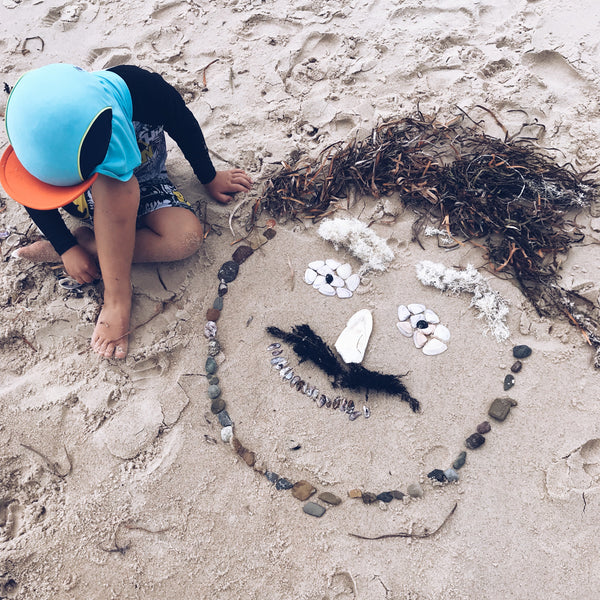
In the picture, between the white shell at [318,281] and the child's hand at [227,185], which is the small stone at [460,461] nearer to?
the white shell at [318,281]

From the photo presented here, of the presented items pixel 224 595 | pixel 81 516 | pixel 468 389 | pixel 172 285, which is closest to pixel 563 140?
pixel 468 389

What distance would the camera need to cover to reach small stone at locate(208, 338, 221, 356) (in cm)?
213

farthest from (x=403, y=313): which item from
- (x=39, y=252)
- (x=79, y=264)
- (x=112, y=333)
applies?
(x=39, y=252)

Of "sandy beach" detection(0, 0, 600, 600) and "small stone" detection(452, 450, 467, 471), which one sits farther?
"small stone" detection(452, 450, 467, 471)

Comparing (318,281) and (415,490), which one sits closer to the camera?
(415,490)

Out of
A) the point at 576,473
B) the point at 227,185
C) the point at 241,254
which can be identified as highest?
the point at 227,185

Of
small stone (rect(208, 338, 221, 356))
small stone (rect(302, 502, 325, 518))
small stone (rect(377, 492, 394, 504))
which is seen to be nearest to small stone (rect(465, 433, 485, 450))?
small stone (rect(377, 492, 394, 504))

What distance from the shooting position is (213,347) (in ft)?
7.00

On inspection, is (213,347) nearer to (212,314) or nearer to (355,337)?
(212,314)

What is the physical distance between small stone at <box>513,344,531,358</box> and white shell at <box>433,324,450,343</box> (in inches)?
11.5

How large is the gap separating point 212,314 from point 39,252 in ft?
3.07

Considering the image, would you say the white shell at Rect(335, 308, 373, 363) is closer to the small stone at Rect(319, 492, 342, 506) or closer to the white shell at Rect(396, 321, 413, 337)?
the white shell at Rect(396, 321, 413, 337)

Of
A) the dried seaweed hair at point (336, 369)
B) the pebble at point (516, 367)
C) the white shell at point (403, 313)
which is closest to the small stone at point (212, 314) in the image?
the dried seaweed hair at point (336, 369)

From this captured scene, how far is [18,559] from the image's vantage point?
68.9 inches
